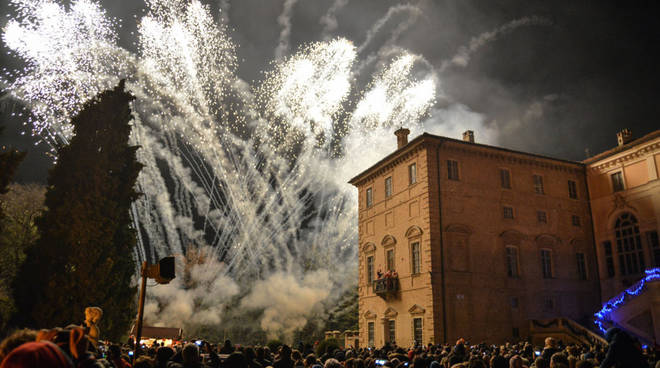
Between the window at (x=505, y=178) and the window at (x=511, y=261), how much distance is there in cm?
434

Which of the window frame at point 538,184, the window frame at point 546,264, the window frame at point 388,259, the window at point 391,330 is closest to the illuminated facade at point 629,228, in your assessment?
the window frame at point 546,264

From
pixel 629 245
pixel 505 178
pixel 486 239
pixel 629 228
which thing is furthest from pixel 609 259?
pixel 486 239

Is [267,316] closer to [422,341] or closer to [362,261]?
[362,261]

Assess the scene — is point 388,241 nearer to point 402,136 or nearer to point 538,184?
point 402,136

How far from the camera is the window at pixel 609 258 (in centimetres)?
3173

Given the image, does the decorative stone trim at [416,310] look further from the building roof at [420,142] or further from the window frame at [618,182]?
the window frame at [618,182]

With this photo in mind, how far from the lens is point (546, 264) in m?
31.0

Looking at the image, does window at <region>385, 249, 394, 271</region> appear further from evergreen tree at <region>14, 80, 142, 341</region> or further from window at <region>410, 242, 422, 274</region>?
evergreen tree at <region>14, 80, 142, 341</region>

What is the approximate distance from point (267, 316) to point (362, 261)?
20981mm

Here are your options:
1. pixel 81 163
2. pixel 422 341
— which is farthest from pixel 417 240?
pixel 81 163

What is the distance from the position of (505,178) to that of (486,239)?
4957 millimetres

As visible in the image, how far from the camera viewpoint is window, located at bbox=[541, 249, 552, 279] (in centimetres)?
3073

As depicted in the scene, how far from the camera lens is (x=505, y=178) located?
31.8 metres

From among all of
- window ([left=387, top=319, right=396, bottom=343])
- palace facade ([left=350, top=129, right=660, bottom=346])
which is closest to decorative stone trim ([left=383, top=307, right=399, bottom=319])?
palace facade ([left=350, top=129, right=660, bottom=346])
